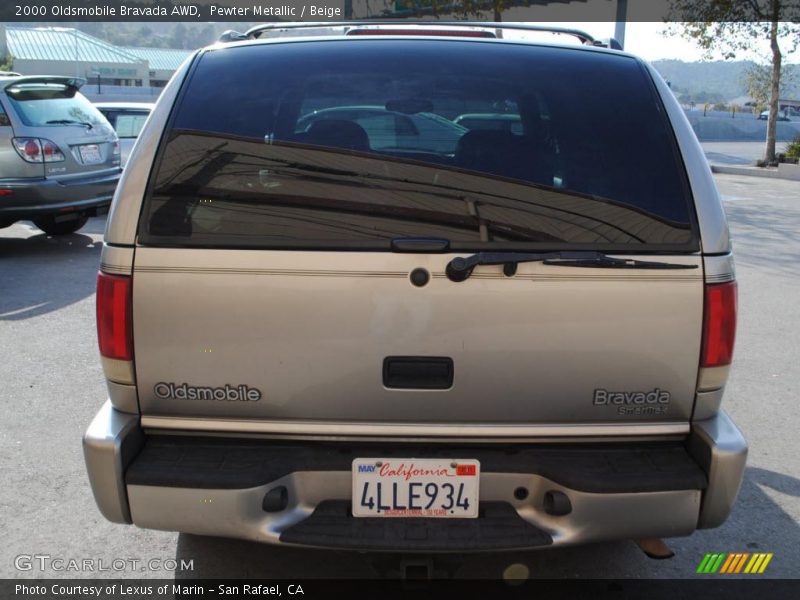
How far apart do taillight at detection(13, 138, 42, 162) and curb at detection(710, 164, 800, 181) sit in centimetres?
1957

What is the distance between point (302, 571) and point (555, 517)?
1093mm

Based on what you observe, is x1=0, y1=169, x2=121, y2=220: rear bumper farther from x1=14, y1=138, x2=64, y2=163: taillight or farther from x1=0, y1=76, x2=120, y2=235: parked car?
x1=14, y1=138, x2=64, y2=163: taillight

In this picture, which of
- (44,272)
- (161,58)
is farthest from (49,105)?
(161,58)

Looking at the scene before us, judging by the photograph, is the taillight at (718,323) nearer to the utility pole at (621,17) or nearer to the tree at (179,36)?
the utility pole at (621,17)

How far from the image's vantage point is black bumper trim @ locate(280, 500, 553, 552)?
2471mm

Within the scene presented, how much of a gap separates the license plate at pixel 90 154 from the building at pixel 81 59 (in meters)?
57.9

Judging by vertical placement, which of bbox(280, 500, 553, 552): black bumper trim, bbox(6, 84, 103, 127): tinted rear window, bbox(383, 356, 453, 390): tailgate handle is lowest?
bbox(280, 500, 553, 552): black bumper trim

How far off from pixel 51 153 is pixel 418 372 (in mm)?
7539

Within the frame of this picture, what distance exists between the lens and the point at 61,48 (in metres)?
80.0

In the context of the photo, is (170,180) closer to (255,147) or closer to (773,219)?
(255,147)

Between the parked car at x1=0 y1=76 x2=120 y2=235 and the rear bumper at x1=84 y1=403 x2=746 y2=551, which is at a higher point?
the parked car at x1=0 y1=76 x2=120 y2=235

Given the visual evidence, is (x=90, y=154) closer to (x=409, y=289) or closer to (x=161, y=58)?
(x=409, y=289)

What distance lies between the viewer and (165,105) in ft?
9.11

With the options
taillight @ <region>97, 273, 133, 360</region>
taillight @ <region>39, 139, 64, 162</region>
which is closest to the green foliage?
taillight @ <region>39, 139, 64, 162</region>
